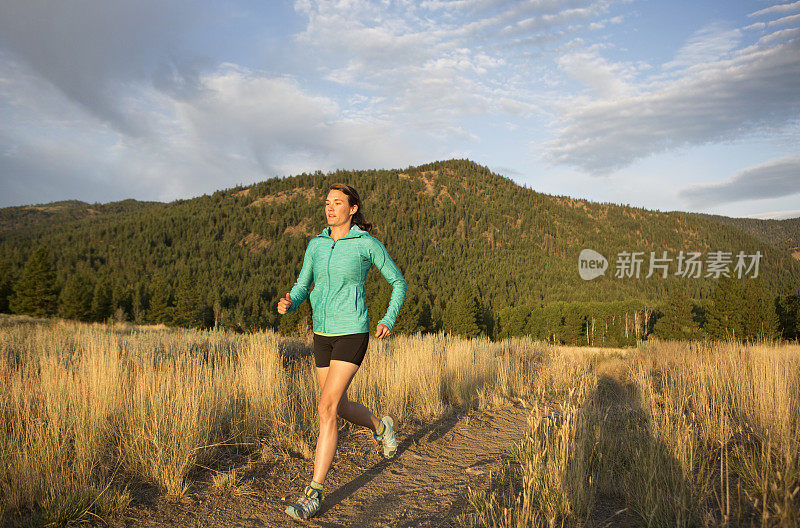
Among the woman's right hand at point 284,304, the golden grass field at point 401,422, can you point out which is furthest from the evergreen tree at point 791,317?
the woman's right hand at point 284,304

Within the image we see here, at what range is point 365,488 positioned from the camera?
3.31m

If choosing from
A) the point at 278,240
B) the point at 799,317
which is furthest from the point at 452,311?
the point at 278,240

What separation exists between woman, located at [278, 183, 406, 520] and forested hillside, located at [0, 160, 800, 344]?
151 ft

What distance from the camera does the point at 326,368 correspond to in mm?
3035

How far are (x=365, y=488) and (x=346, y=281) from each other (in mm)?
1691

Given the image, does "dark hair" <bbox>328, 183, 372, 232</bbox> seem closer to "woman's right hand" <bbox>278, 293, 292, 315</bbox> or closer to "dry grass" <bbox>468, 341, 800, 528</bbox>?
"woman's right hand" <bbox>278, 293, 292, 315</bbox>

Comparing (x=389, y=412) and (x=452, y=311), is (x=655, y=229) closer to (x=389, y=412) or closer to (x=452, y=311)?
(x=452, y=311)

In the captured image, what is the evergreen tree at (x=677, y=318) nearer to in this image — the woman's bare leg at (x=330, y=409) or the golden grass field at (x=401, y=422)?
the golden grass field at (x=401, y=422)

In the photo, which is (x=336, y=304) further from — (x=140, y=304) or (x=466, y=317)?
(x=140, y=304)

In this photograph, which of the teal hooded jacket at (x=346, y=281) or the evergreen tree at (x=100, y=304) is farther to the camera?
the evergreen tree at (x=100, y=304)

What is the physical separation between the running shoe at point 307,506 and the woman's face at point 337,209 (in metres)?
1.83

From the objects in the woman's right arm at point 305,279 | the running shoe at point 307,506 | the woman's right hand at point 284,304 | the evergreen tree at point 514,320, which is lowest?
the evergreen tree at point 514,320

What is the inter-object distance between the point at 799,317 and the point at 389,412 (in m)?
50.6

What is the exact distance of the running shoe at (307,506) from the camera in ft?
8.72
